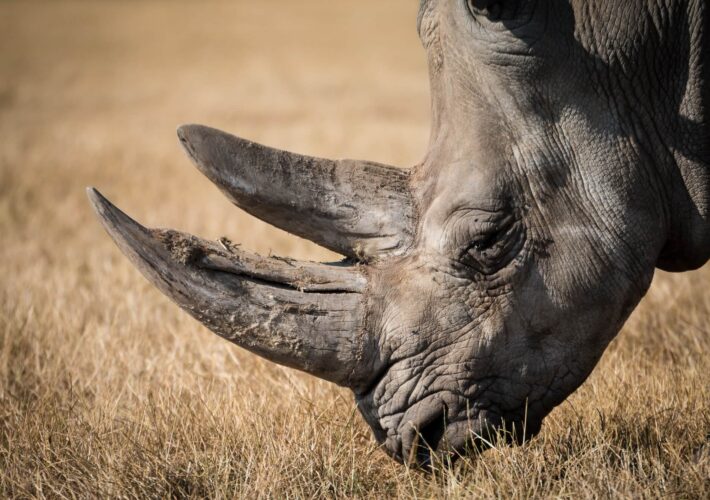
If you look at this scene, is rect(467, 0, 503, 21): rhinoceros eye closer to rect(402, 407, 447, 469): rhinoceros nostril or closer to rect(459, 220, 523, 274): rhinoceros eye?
rect(459, 220, 523, 274): rhinoceros eye

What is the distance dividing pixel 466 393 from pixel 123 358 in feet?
7.47

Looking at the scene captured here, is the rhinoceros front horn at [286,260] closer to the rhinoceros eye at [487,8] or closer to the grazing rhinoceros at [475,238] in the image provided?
the grazing rhinoceros at [475,238]

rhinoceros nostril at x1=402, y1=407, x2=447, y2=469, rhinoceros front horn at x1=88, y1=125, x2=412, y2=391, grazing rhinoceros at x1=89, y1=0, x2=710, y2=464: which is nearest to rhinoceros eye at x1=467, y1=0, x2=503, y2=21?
grazing rhinoceros at x1=89, y1=0, x2=710, y2=464

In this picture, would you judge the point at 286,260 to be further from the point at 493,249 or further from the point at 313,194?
the point at 493,249

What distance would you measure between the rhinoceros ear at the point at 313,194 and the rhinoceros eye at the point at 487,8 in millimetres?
682

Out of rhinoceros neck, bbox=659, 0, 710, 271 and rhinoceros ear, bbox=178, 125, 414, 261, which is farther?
rhinoceros neck, bbox=659, 0, 710, 271

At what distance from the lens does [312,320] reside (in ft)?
9.91

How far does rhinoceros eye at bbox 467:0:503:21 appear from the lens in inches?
119

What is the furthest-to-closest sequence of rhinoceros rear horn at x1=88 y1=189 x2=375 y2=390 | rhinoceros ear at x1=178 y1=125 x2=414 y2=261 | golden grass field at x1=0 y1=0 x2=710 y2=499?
golden grass field at x1=0 y1=0 x2=710 y2=499 < rhinoceros ear at x1=178 y1=125 x2=414 y2=261 < rhinoceros rear horn at x1=88 y1=189 x2=375 y2=390

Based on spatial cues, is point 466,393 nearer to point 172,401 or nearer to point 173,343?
point 172,401

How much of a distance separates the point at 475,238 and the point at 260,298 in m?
0.79

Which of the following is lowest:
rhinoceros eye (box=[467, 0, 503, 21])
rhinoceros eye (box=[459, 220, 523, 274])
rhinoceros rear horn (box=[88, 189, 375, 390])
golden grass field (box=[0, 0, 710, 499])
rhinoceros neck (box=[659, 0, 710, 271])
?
golden grass field (box=[0, 0, 710, 499])

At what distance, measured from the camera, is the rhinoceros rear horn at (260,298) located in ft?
9.68

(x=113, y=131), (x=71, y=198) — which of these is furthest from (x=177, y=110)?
(x=71, y=198)
